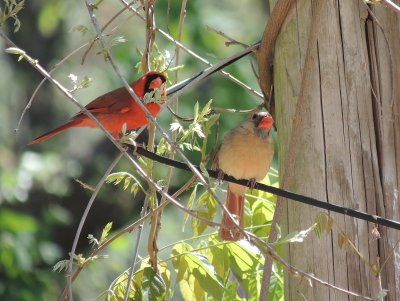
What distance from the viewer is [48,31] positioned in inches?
383

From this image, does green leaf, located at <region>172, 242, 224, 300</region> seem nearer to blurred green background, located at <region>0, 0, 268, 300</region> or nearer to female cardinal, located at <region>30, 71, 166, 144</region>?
female cardinal, located at <region>30, 71, 166, 144</region>

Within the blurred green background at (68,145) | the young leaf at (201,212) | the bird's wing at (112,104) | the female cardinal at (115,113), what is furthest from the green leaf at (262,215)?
the blurred green background at (68,145)

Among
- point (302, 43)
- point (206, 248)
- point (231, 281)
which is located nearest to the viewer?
point (302, 43)

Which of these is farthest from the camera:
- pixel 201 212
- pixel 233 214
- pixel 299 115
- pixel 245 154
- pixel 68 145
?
pixel 68 145

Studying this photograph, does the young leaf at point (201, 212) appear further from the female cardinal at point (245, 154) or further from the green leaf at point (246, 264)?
the female cardinal at point (245, 154)

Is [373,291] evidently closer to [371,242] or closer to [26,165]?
[371,242]

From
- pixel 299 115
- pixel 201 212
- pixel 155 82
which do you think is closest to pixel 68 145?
pixel 155 82

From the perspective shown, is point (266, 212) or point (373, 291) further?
point (266, 212)

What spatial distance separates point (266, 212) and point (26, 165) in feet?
17.3

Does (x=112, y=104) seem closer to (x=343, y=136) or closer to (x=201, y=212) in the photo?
(x=201, y=212)

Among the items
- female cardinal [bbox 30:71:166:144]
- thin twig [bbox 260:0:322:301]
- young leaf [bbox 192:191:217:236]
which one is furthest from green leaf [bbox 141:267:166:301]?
female cardinal [bbox 30:71:166:144]

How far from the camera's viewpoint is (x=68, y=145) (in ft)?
31.8

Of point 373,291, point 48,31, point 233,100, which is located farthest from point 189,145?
point 48,31

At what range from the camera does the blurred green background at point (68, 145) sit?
24.1ft
